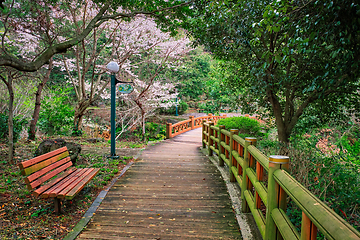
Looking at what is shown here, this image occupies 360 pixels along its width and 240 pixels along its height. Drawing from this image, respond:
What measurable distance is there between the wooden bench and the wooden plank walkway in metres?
0.54

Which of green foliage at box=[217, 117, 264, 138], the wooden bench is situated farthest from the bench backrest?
green foliage at box=[217, 117, 264, 138]

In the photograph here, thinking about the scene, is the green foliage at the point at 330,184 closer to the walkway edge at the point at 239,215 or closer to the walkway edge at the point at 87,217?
the walkway edge at the point at 239,215

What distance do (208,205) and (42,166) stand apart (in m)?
2.72

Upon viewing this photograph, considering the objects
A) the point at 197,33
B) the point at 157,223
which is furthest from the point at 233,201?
the point at 197,33

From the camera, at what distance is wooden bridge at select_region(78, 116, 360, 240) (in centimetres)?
151

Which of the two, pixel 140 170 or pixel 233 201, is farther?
pixel 140 170

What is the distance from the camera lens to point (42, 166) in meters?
3.46

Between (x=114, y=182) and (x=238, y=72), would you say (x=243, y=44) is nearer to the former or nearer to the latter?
(x=238, y=72)

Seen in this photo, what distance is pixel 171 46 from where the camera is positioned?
11984mm

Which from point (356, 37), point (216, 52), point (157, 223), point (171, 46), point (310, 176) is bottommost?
point (157, 223)

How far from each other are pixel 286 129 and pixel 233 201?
129 inches

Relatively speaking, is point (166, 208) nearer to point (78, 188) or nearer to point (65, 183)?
point (78, 188)

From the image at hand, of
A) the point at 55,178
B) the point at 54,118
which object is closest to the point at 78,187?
the point at 55,178

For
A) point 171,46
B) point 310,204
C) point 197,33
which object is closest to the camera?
point 310,204
